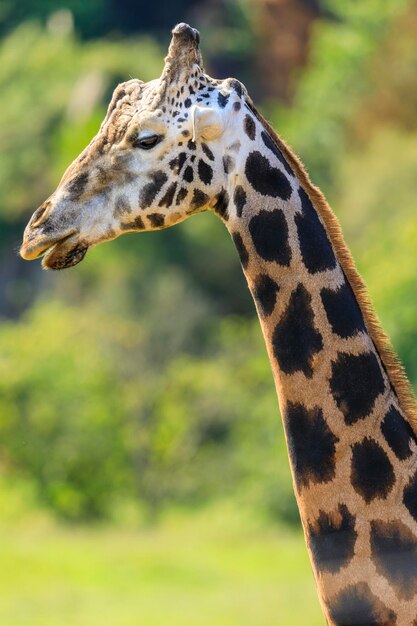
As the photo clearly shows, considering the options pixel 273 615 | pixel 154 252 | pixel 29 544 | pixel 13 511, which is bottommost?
pixel 154 252

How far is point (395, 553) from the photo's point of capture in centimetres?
516

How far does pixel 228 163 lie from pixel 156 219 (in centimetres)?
33

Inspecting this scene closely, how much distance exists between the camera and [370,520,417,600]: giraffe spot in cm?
509

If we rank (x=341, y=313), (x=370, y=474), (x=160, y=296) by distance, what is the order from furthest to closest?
(x=160, y=296) → (x=341, y=313) → (x=370, y=474)

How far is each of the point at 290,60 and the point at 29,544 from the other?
33.7 m

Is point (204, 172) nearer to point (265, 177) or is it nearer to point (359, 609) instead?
point (265, 177)

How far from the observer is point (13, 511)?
91.8 feet

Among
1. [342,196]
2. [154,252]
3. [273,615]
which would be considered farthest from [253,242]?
[154,252]

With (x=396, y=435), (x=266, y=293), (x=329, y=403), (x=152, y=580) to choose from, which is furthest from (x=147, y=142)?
(x=152, y=580)

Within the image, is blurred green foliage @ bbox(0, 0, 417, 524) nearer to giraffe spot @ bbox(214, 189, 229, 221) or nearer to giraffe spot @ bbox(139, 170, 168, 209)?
giraffe spot @ bbox(214, 189, 229, 221)

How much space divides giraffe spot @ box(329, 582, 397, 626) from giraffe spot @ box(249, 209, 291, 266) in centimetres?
115

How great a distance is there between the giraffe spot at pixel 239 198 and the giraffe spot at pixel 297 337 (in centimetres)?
34

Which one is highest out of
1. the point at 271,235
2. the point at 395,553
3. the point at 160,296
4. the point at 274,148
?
the point at 274,148

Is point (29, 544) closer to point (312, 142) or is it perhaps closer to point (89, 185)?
point (89, 185)
